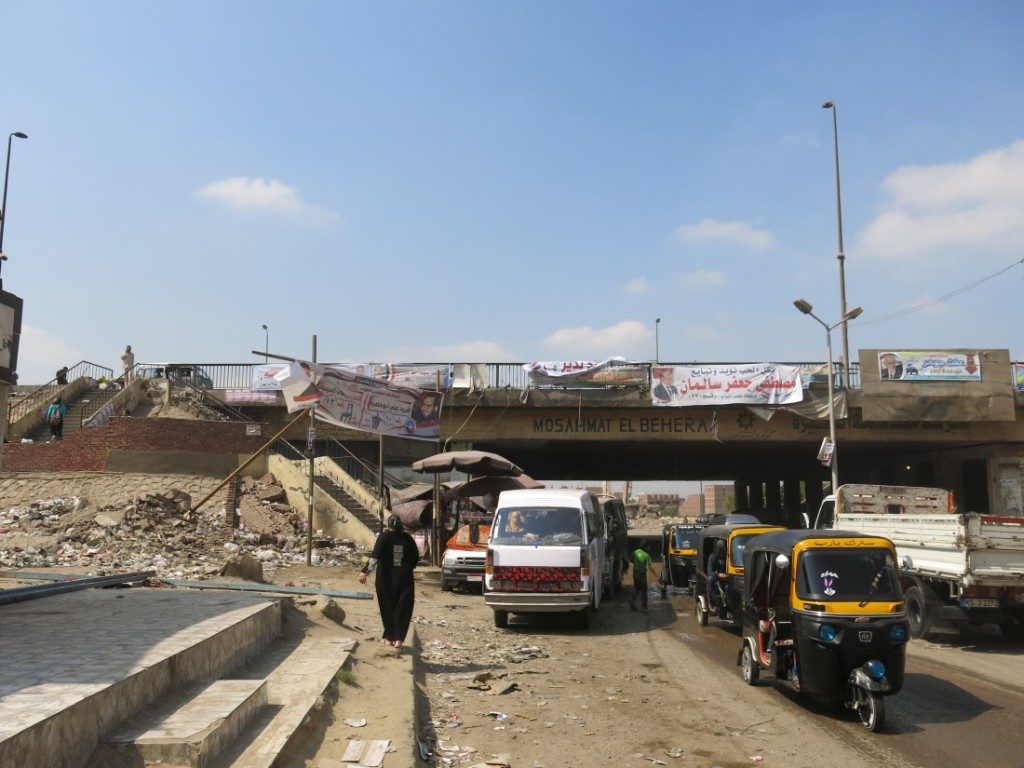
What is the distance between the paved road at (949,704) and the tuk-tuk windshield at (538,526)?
9.22 feet

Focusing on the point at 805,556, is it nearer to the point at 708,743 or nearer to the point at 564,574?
the point at 708,743

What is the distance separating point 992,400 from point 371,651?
94.1 ft

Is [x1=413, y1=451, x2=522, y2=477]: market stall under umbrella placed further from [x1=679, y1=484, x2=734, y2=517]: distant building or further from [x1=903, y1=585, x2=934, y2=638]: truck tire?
[x1=679, y1=484, x2=734, y2=517]: distant building

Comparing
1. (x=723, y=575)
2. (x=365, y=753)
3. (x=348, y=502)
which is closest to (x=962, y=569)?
(x=723, y=575)

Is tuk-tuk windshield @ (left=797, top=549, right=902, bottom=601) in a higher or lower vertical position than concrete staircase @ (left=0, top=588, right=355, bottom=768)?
higher

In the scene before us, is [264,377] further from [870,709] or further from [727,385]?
[870,709]

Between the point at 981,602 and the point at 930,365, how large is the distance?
821 inches

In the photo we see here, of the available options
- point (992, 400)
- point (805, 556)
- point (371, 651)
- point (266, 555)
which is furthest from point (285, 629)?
point (992, 400)

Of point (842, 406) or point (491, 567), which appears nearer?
point (491, 567)

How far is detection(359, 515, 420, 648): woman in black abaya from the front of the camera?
10.3 m

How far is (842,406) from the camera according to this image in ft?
103

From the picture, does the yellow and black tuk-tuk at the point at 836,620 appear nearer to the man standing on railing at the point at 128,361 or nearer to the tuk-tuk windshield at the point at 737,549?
the tuk-tuk windshield at the point at 737,549

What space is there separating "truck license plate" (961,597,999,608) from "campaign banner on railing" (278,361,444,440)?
10983 mm

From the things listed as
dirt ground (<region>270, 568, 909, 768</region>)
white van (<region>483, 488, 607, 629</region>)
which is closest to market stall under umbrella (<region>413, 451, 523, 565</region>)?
white van (<region>483, 488, 607, 629</region>)
